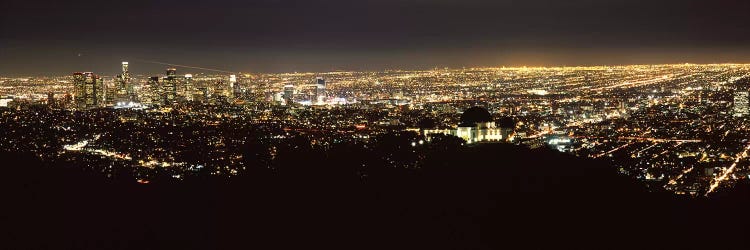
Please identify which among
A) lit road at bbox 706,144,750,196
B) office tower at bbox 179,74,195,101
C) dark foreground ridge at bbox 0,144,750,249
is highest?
office tower at bbox 179,74,195,101

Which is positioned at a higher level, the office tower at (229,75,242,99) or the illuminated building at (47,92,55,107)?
the office tower at (229,75,242,99)

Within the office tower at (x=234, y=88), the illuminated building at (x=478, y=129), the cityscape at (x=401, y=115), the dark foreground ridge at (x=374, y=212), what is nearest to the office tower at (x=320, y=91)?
the cityscape at (x=401, y=115)

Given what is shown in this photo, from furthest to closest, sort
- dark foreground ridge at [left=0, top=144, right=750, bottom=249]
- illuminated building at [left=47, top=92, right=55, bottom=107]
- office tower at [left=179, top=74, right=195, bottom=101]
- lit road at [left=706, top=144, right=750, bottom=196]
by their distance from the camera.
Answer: office tower at [left=179, top=74, right=195, bottom=101] → illuminated building at [left=47, top=92, right=55, bottom=107] → lit road at [left=706, top=144, right=750, bottom=196] → dark foreground ridge at [left=0, top=144, right=750, bottom=249]

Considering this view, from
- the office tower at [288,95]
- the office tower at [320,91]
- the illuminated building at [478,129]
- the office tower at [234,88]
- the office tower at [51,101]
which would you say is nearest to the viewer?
the illuminated building at [478,129]

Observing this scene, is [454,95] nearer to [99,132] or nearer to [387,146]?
[99,132]

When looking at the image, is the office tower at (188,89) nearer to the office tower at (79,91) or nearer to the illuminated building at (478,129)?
the office tower at (79,91)

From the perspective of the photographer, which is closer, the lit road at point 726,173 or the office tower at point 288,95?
the lit road at point 726,173

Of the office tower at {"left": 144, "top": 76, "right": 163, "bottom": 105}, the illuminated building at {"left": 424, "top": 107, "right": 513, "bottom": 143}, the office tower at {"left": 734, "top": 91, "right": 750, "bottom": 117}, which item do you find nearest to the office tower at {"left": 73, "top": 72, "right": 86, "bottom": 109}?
the office tower at {"left": 144, "top": 76, "right": 163, "bottom": 105}

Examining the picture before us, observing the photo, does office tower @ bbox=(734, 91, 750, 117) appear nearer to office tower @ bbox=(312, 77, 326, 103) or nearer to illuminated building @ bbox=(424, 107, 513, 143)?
illuminated building @ bbox=(424, 107, 513, 143)
